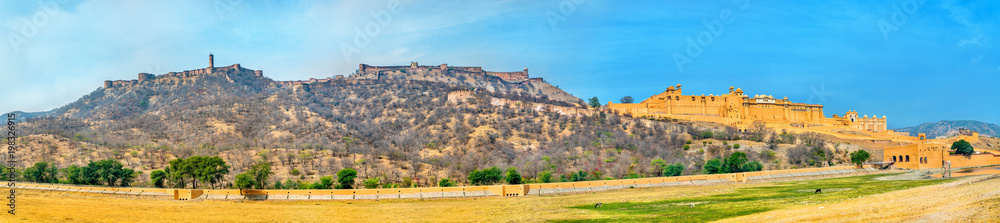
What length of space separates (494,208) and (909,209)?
21.7 metres

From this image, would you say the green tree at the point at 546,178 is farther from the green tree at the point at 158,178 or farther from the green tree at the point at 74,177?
the green tree at the point at 74,177

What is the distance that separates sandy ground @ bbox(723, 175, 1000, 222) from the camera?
68.3 feet

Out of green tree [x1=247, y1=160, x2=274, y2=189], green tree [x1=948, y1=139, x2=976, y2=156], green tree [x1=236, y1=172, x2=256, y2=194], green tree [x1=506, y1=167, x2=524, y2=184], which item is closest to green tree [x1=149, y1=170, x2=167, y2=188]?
green tree [x1=247, y1=160, x2=274, y2=189]

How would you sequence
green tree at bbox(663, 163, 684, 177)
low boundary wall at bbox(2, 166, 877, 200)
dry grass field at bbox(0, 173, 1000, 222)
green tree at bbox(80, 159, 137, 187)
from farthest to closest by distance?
green tree at bbox(663, 163, 684, 177), green tree at bbox(80, 159, 137, 187), low boundary wall at bbox(2, 166, 877, 200), dry grass field at bbox(0, 173, 1000, 222)

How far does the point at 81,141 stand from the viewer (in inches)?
2798

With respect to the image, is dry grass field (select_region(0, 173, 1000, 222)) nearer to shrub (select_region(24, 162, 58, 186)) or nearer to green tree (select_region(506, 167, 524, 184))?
green tree (select_region(506, 167, 524, 184))

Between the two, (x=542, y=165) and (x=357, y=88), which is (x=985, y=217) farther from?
(x=357, y=88)

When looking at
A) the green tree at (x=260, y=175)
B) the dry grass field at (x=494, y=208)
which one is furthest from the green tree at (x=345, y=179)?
the dry grass field at (x=494, y=208)

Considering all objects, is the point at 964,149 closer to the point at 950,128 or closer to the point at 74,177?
the point at 74,177

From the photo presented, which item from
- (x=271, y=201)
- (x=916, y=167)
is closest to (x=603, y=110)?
(x=916, y=167)

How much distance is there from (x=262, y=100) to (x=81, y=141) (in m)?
34.5

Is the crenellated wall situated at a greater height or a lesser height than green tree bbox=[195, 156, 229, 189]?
greater

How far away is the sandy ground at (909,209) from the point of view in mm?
20828

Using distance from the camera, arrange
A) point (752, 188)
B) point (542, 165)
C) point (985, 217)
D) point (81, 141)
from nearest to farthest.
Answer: point (985, 217) < point (752, 188) < point (542, 165) < point (81, 141)
